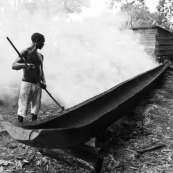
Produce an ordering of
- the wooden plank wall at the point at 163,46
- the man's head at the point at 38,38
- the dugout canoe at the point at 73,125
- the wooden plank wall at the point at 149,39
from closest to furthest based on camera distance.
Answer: the dugout canoe at the point at 73,125 < the man's head at the point at 38,38 < the wooden plank wall at the point at 149,39 < the wooden plank wall at the point at 163,46

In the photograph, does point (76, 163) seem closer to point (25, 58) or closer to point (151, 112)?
point (25, 58)

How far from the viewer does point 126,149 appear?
436 cm

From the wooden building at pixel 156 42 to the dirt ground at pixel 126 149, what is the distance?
33.4ft

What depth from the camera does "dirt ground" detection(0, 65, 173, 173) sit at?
3.76 metres

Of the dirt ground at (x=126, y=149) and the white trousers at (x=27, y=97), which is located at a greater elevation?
the white trousers at (x=27, y=97)

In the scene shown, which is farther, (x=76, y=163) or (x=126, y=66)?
(x=126, y=66)

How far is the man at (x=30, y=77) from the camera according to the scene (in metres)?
4.64

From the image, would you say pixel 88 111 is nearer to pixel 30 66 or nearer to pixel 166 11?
pixel 30 66

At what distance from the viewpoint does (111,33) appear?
1398 cm

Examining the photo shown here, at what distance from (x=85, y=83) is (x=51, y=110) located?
230 centimetres

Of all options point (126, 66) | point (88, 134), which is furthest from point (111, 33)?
point (88, 134)

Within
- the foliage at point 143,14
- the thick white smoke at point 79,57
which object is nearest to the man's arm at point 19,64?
the thick white smoke at point 79,57

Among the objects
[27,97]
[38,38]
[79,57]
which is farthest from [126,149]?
Result: [79,57]

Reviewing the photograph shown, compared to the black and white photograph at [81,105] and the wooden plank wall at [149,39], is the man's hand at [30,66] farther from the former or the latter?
the wooden plank wall at [149,39]
